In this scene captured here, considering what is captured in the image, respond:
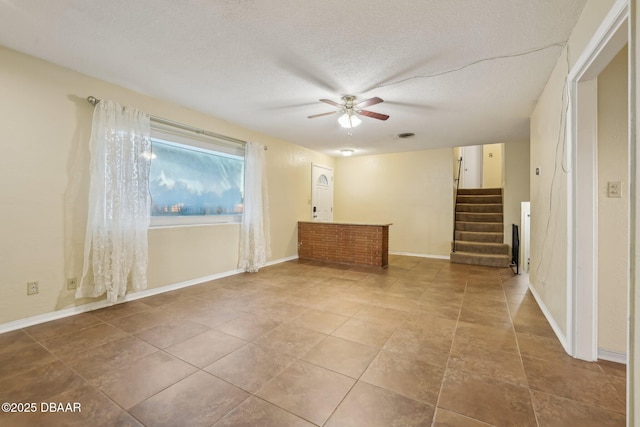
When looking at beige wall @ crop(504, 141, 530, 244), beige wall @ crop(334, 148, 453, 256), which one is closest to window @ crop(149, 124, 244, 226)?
beige wall @ crop(334, 148, 453, 256)

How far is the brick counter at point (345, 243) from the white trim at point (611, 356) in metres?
3.22

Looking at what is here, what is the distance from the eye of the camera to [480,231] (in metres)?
6.09

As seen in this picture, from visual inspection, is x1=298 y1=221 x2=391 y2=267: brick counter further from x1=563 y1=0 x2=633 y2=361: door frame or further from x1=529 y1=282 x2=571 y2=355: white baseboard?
x1=563 y1=0 x2=633 y2=361: door frame

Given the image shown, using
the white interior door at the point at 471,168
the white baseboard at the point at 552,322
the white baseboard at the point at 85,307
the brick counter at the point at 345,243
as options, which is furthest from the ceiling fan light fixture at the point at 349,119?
the white interior door at the point at 471,168

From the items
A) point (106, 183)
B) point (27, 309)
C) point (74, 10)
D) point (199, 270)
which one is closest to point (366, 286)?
point (199, 270)

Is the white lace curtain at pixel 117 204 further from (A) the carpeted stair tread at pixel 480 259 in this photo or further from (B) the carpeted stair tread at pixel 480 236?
(B) the carpeted stair tread at pixel 480 236

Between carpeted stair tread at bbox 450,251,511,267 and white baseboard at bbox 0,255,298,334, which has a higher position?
carpeted stair tread at bbox 450,251,511,267

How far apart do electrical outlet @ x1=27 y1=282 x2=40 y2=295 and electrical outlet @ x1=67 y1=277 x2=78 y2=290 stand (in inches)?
8.8

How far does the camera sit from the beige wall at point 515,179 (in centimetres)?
541

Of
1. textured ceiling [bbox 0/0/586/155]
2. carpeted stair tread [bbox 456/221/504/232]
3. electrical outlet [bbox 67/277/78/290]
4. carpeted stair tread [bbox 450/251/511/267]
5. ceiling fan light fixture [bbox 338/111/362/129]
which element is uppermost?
textured ceiling [bbox 0/0/586/155]

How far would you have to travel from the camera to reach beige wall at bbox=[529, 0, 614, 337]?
1936 mm

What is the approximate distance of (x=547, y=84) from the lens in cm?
288

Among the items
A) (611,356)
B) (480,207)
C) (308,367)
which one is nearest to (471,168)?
(480,207)

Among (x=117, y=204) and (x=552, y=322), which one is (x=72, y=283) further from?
(x=552, y=322)
